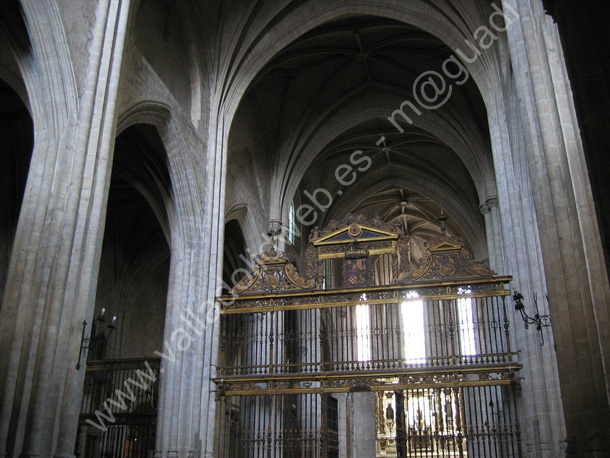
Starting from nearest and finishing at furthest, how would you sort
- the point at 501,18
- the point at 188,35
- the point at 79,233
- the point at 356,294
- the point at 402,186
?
1. the point at 79,233
2. the point at 356,294
3. the point at 501,18
4. the point at 188,35
5. the point at 402,186

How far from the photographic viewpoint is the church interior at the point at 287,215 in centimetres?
830

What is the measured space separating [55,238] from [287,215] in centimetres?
1354

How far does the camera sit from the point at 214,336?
45.8 ft

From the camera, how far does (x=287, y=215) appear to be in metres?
22.2

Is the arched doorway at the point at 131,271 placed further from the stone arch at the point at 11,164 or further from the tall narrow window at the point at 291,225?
the tall narrow window at the point at 291,225

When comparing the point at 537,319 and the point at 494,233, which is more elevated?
the point at 494,233

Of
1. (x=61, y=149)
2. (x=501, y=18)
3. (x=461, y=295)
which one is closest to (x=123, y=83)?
(x=61, y=149)

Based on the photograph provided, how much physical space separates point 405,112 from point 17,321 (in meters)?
17.3

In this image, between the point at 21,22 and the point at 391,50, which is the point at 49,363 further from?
the point at 391,50

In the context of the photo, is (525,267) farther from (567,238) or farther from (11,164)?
(11,164)

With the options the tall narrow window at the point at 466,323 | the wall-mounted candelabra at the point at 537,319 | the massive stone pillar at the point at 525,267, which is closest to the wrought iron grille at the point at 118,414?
the tall narrow window at the point at 466,323

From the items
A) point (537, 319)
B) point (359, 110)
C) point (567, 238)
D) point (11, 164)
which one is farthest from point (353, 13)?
point (567, 238)

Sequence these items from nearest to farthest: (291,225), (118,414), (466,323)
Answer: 1. (466,323)
2. (118,414)
3. (291,225)

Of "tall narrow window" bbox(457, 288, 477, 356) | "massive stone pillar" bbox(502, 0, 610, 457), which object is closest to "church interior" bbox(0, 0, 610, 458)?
"massive stone pillar" bbox(502, 0, 610, 457)
